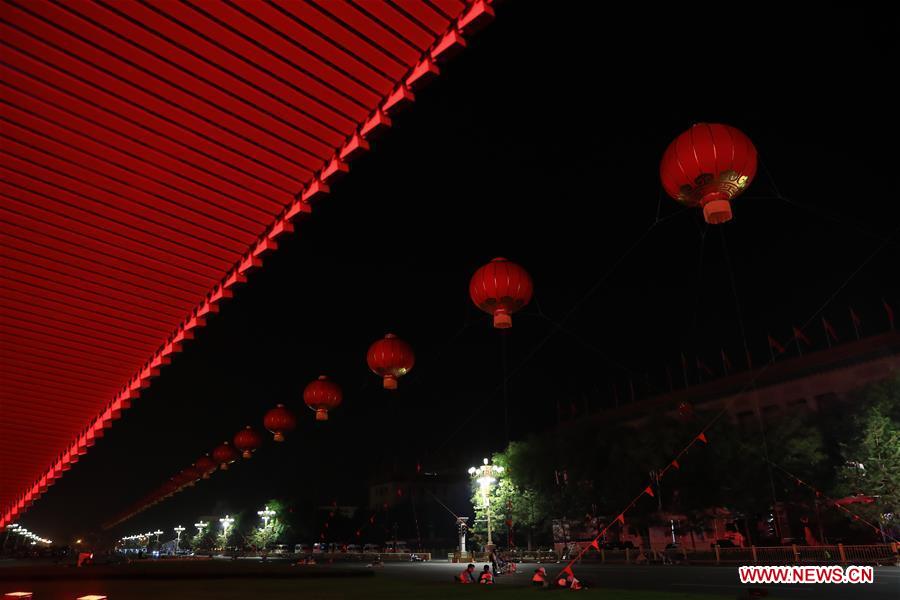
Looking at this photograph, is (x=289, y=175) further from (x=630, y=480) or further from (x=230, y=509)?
(x=230, y=509)

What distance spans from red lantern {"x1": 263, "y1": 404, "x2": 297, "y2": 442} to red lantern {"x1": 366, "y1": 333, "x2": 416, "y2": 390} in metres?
5.74

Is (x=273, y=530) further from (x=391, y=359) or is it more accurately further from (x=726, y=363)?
(x=391, y=359)

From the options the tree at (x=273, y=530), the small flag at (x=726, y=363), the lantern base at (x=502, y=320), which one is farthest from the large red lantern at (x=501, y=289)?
the tree at (x=273, y=530)

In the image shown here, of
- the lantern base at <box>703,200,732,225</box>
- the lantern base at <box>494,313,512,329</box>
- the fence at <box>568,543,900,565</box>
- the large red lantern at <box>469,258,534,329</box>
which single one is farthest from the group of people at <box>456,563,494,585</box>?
the fence at <box>568,543,900,565</box>

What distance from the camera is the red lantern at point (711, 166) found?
8.38 meters

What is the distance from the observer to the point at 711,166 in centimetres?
838

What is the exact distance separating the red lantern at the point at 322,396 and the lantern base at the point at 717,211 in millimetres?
11574

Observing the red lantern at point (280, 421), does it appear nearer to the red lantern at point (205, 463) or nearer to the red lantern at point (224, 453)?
the red lantern at point (224, 453)

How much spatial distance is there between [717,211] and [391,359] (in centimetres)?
836

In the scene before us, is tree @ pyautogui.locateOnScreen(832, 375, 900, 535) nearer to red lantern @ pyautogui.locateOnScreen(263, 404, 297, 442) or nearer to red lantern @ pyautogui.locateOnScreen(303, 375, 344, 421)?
red lantern @ pyautogui.locateOnScreen(303, 375, 344, 421)

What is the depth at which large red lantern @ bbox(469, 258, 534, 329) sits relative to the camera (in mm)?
11844

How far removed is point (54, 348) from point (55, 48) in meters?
7.92

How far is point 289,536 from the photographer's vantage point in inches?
2891

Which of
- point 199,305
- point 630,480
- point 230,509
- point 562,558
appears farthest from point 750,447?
point 230,509
